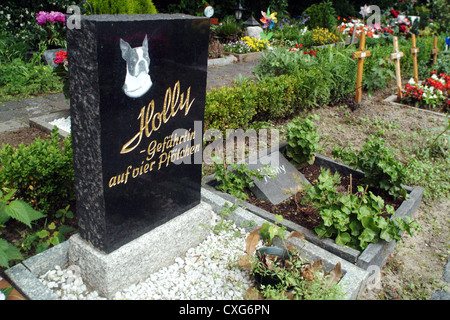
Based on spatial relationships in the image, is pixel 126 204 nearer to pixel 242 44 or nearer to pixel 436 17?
pixel 242 44

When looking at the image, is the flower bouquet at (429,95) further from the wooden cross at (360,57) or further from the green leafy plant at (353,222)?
the green leafy plant at (353,222)

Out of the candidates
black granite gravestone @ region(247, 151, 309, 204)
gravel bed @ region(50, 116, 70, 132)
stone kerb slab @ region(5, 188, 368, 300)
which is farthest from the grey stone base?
gravel bed @ region(50, 116, 70, 132)

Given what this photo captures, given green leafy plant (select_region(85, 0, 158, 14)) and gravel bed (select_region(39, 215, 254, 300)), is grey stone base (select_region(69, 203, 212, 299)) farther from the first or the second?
green leafy plant (select_region(85, 0, 158, 14))

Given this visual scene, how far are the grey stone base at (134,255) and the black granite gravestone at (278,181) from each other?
80 centimetres

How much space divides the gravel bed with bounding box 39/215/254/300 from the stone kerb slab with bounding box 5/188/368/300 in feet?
0.19

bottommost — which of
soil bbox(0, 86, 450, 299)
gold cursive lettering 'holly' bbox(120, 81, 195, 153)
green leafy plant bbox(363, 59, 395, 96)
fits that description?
soil bbox(0, 86, 450, 299)

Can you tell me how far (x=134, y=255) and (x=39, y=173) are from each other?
100 centimetres

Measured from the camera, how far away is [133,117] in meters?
2.07

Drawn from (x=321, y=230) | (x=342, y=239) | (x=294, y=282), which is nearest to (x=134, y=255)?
(x=294, y=282)

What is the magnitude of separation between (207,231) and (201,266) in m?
0.36

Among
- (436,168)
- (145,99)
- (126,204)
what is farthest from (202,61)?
(436,168)

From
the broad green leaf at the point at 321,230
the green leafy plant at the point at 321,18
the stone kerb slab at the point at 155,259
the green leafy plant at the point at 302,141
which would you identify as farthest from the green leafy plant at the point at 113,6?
the green leafy plant at the point at 321,18

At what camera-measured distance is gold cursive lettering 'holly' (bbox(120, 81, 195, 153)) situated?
212 centimetres

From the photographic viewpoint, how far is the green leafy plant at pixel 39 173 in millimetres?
2598
